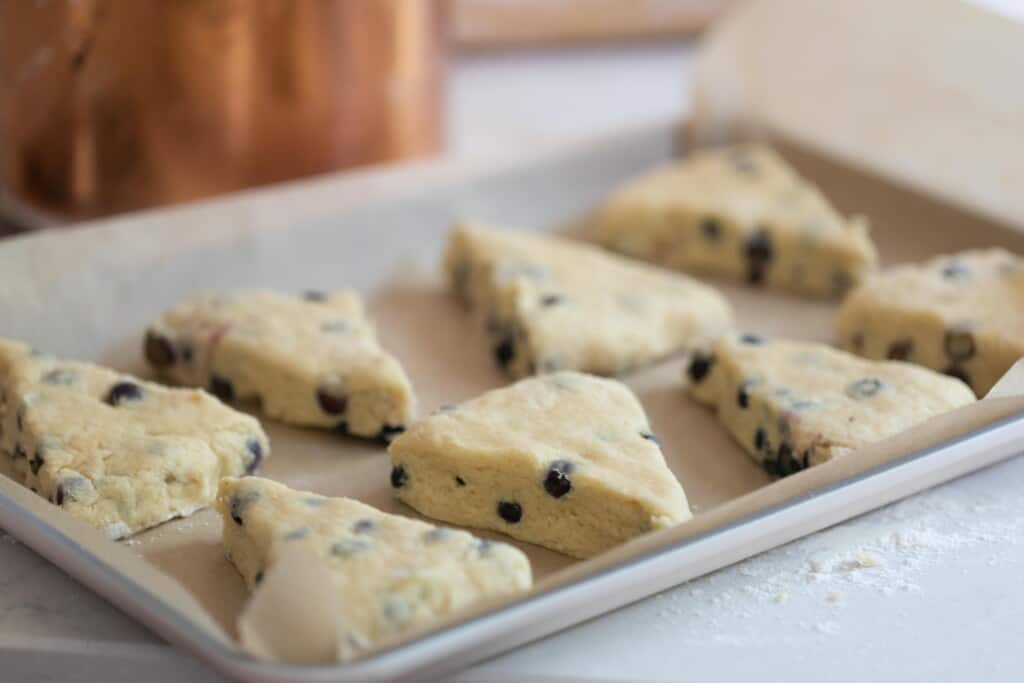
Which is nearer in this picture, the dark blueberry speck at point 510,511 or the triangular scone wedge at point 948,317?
the dark blueberry speck at point 510,511

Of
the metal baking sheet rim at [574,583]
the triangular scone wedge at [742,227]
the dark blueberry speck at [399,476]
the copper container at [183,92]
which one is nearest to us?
the metal baking sheet rim at [574,583]

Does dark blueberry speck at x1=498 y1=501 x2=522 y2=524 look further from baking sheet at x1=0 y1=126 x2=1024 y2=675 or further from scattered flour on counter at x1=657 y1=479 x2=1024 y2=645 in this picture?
scattered flour on counter at x1=657 y1=479 x2=1024 y2=645

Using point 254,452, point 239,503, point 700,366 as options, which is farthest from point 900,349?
point 239,503

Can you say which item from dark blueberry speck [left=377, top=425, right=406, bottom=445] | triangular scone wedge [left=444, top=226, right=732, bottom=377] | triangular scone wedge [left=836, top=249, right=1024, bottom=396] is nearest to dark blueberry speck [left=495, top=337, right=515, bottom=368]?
triangular scone wedge [left=444, top=226, right=732, bottom=377]

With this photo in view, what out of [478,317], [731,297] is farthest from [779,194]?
[478,317]

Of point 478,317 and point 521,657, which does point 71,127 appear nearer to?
point 478,317

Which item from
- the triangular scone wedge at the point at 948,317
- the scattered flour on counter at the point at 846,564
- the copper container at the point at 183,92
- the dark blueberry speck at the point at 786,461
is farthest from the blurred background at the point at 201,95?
the scattered flour on counter at the point at 846,564

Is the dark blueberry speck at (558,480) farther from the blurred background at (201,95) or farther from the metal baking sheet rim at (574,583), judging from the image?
the blurred background at (201,95)

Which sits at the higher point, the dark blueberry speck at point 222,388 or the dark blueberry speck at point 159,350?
the dark blueberry speck at point 159,350

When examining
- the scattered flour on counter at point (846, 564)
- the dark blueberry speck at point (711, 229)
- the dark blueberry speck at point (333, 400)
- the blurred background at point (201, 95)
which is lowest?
the scattered flour on counter at point (846, 564)
